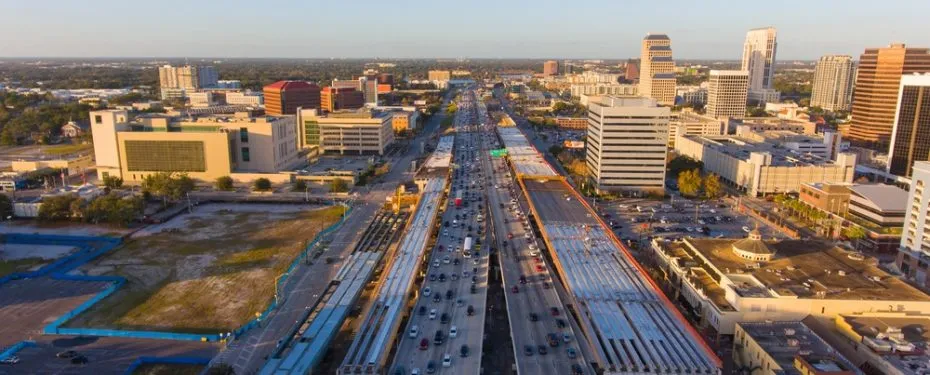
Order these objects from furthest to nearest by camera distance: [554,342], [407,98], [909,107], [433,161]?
[407,98] → [433,161] → [909,107] → [554,342]

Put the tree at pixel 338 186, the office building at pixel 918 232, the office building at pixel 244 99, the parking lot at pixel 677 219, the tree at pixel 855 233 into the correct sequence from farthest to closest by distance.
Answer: the office building at pixel 244 99 < the tree at pixel 338 186 < the parking lot at pixel 677 219 < the tree at pixel 855 233 < the office building at pixel 918 232

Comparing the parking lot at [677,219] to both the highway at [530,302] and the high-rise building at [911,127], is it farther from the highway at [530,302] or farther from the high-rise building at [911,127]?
the high-rise building at [911,127]

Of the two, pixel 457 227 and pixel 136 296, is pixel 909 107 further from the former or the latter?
pixel 136 296

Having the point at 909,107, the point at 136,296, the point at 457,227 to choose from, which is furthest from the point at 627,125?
the point at 136,296

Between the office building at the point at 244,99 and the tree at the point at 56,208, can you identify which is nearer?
the tree at the point at 56,208

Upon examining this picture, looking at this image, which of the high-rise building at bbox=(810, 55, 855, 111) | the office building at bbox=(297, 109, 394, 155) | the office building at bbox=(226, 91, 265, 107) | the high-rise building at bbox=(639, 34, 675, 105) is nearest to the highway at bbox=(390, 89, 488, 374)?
the office building at bbox=(297, 109, 394, 155)

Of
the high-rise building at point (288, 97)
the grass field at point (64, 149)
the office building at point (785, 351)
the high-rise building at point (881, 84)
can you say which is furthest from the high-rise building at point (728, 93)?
the grass field at point (64, 149)

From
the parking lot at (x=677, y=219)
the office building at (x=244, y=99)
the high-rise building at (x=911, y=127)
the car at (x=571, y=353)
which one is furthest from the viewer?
the office building at (x=244, y=99)
